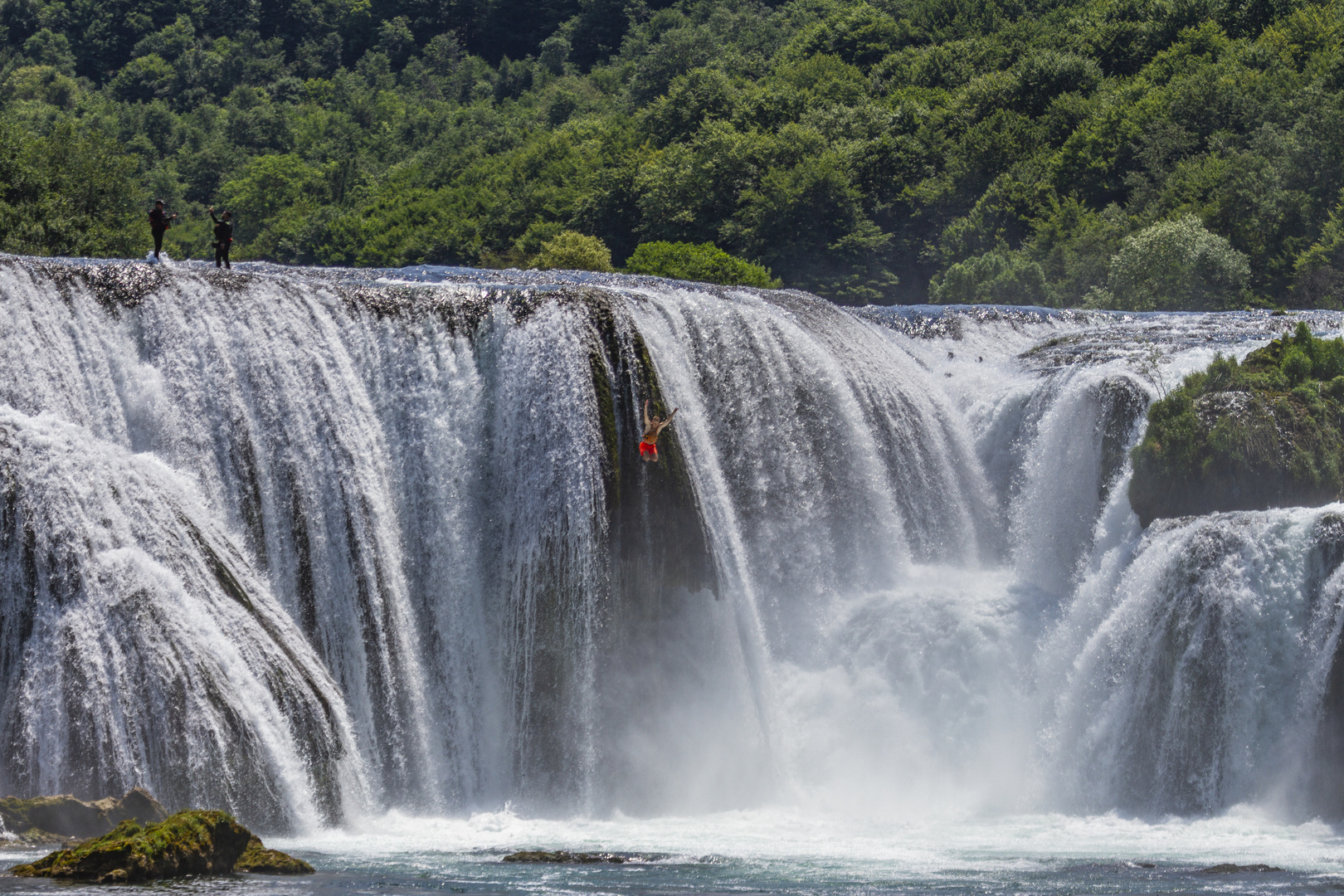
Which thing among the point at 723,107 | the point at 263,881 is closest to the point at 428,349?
the point at 263,881

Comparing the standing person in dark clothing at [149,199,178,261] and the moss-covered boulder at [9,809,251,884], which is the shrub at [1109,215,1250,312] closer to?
the standing person in dark clothing at [149,199,178,261]

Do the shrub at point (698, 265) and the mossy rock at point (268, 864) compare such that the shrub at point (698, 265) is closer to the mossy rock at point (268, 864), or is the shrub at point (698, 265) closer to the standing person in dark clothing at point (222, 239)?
the standing person in dark clothing at point (222, 239)

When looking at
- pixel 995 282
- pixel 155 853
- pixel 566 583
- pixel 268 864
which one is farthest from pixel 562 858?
pixel 995 282

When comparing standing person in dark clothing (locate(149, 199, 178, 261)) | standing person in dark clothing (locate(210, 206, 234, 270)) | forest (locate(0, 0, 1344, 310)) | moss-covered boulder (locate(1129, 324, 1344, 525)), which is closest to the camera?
moss-covered boulder (locate(1129, 324, 1344, 525))

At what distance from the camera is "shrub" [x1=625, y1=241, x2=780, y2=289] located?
59.4 m

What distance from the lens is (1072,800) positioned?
2545 cm

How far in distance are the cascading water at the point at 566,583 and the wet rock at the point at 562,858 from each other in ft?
11.3

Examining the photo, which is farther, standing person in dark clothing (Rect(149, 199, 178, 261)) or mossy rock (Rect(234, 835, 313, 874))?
standing person in dark clothing (Rect(149, 199, 178, 261))

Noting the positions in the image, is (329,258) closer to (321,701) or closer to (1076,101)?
(1076,101)

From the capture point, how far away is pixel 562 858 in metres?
20.0

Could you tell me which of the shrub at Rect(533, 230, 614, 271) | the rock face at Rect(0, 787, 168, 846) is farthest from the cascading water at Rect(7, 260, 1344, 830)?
the shrub at Rect(533, 230, 614, 271)

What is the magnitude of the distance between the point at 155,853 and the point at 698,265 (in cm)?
4545

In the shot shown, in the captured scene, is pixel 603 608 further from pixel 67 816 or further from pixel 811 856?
pixel 67 816

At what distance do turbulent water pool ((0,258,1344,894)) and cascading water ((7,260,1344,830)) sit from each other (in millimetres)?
60
